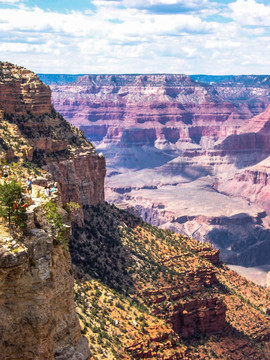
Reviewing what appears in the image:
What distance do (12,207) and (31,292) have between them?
2899 mm

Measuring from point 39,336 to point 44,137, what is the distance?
43.7 meters

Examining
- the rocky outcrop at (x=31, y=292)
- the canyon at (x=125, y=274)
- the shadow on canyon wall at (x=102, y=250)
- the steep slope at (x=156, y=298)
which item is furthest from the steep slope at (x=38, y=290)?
the shadow on canyon wall at (x=102, y=250)

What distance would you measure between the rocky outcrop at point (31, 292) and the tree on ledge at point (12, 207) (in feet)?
1.08

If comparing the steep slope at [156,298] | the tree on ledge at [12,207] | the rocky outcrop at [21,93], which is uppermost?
the rocky outcrop at [21,93]

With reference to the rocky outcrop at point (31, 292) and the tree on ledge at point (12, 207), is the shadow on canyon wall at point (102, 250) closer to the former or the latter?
the rocky outcrop at point (31, 292)

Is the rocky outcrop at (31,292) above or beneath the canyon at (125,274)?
above

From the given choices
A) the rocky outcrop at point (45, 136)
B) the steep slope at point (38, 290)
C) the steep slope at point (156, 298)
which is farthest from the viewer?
the rocky outcrop at point (45, 136)

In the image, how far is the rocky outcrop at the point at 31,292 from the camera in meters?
20.5

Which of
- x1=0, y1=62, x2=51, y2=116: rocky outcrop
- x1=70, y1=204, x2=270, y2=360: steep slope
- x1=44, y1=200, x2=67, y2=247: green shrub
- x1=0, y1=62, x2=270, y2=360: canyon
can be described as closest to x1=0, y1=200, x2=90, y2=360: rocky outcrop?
x1=44, y1=200, x2=67, y2=247: green shrub

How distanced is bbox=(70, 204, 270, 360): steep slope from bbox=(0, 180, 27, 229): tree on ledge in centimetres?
2486

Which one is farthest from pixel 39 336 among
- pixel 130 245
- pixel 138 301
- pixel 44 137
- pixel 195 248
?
pixel 195 248

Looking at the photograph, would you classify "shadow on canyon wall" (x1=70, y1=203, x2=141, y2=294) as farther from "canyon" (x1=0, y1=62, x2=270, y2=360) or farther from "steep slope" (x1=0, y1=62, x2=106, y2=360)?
"steep slope" (x1=0, y1=62, x2=106, y2=360)

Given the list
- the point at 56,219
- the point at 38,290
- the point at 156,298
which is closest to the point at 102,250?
the point at 156,298

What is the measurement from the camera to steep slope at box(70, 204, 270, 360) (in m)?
51.2
